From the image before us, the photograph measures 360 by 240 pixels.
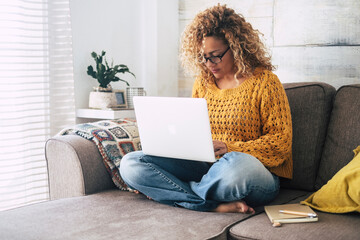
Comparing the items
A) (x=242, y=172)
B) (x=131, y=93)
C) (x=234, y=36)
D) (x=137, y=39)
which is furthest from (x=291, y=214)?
(x=137, y=39)

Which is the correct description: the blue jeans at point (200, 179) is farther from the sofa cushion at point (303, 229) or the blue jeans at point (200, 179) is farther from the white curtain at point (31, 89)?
the white curtain at point (31, 89)

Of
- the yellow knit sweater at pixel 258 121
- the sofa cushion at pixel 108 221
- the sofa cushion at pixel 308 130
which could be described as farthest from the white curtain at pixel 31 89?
the sofa cushion at pixel 308 130

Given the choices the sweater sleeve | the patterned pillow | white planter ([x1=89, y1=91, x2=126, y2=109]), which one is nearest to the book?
the sweater sleeve

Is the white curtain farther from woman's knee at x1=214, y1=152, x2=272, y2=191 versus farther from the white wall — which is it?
woman's knee at x1=214, y1=152, x2=272, y2=191

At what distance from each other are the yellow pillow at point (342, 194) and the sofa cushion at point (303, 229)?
40 millimetres

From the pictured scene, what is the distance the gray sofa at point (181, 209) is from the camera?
1.36 meters

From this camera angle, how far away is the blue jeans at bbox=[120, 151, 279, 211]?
5.14 ft

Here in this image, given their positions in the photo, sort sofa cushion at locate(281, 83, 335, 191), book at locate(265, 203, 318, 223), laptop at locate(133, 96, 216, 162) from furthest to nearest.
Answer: sofa cushion at locate(281, 83, 335, 191)
laptop at locate(133, 96, 216, 162)
book at locate(265, 203, 318, 223)

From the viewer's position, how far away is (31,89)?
231 cm

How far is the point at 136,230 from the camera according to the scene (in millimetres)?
1383

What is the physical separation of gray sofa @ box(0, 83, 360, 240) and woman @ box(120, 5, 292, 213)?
0.08m

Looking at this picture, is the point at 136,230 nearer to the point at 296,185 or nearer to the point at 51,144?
the point at 51,144

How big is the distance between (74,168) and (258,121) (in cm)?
80

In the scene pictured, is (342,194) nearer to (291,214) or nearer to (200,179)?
(291,214)
